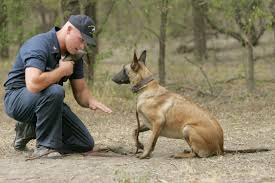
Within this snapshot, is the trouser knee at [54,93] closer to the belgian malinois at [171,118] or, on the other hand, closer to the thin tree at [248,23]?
the belgian malinois at [171,118]

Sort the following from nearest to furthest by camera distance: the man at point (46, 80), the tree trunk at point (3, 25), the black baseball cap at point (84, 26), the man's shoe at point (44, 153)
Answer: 1. the man at point (46, 80)
2. the black baseball cap at point (84, 26)
3. the man's shoe at point (44, 153)
4. the tree trunk at point (3, 25)

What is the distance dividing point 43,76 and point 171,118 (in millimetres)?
1488

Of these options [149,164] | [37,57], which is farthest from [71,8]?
[149,164]

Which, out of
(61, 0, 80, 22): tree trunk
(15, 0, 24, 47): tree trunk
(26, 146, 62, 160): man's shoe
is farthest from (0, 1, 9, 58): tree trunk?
(26, 146, 62, 160): man's shoe

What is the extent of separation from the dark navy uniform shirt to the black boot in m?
0.55

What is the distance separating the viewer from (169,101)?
23.3 feet

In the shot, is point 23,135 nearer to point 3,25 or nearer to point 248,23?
point 248,23

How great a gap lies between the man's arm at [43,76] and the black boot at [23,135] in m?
0.80

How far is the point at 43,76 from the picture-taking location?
21.6 ft

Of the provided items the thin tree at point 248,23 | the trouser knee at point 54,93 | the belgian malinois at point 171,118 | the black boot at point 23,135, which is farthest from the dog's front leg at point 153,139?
the thin tree at point 248,23

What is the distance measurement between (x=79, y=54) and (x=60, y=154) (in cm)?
114

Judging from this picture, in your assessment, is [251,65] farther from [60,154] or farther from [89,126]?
[60,154]

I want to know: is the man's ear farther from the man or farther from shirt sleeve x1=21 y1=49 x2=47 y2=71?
shirt sleeve x1=21 y1=49 x2=47 y2=71

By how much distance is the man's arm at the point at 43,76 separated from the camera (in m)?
6.57
